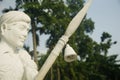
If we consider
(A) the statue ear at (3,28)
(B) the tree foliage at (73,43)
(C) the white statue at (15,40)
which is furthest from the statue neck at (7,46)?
(B) the tree foliage at (73,43)

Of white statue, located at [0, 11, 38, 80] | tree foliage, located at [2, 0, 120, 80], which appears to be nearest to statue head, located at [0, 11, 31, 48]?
white statue, located at [0, 11, 38, 80]

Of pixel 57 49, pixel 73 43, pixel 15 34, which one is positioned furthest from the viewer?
pixel 73 43

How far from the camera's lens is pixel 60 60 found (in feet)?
107

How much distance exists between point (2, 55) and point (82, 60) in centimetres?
3614

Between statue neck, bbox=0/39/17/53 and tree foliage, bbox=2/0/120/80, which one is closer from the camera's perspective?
statue neck, bbox=0/39/17/53

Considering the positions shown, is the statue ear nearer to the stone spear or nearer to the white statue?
the white statue

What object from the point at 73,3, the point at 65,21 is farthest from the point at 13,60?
the point at 73,3

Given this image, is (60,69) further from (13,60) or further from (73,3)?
(13,60)

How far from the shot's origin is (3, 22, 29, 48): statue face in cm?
394

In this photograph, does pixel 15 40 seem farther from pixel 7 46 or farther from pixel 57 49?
pixel 57 49

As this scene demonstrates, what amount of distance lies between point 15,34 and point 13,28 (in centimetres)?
7

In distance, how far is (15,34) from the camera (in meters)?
3.94

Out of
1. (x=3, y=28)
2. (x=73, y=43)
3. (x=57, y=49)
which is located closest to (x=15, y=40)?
Result: (x=3, y=28)

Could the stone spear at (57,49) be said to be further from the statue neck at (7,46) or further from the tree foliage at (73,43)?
the tree foliage at (73,43)
